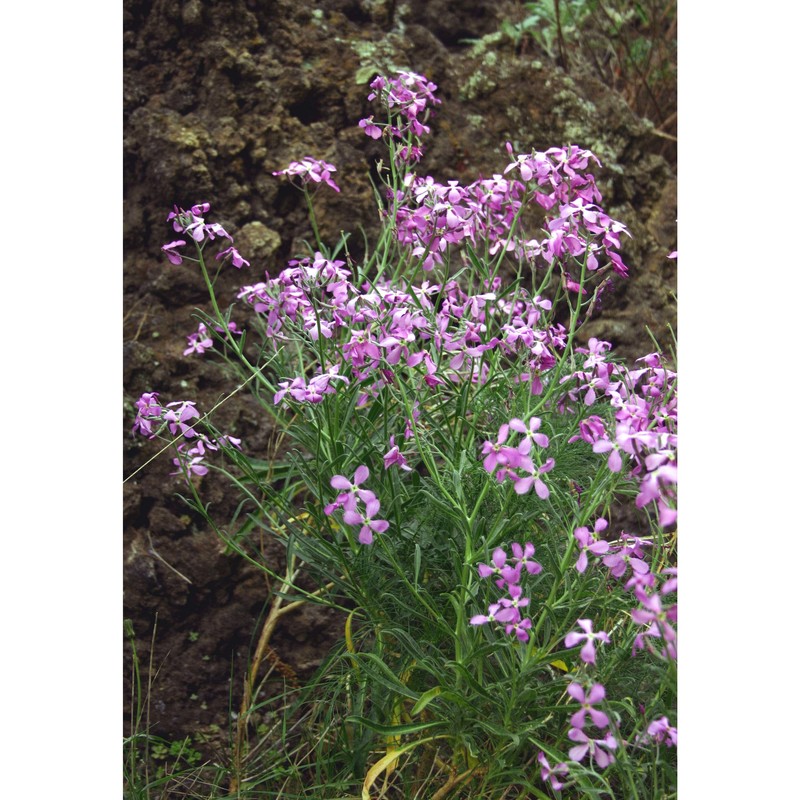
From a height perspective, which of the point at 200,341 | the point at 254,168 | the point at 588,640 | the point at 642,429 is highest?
the point at 642,429

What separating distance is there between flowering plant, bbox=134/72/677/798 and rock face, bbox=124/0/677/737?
26 centimetres

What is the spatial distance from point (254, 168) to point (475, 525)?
1144mm

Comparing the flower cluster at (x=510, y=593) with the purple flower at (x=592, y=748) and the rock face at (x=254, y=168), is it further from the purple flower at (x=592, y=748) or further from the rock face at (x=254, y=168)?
the rock face at (x=254, y=168)

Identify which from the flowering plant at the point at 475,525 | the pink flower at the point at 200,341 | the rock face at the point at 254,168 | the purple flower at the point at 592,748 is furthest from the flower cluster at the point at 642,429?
the rock face at the point at 254,168

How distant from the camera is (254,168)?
195cm

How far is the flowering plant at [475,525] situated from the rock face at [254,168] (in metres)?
0.26

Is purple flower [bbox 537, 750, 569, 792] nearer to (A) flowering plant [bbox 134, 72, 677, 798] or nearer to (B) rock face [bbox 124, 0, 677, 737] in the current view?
(A) flowering plant [bbox 134, 72, 677, 798]

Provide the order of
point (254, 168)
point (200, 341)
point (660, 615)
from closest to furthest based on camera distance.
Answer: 1. point (660, 615)
2. point (200, 341)
3. point (254, 168)

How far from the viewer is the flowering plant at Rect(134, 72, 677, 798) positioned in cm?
103

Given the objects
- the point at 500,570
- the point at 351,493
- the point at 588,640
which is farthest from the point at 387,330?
the point at 588,640

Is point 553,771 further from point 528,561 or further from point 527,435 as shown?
point 527,435

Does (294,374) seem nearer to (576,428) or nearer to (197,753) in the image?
(576,428)

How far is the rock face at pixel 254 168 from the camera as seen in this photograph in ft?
5.48
